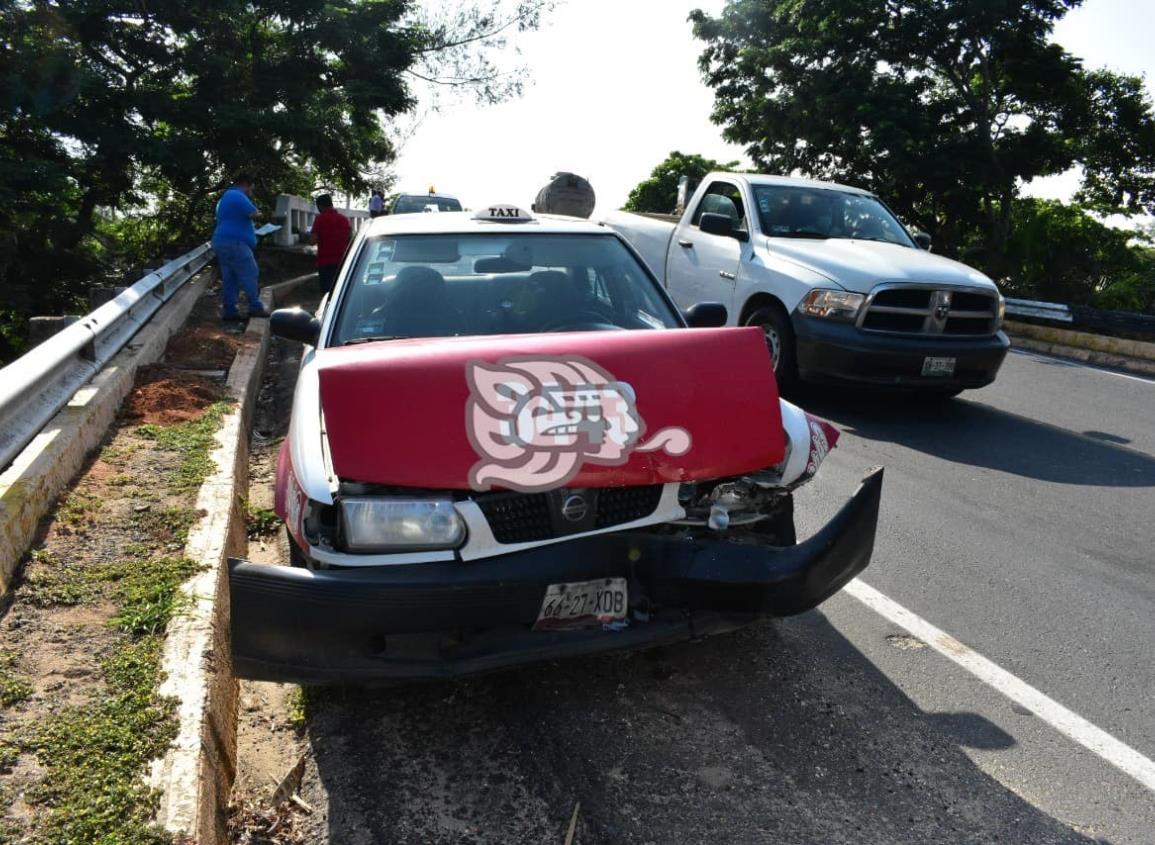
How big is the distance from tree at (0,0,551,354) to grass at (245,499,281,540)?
1063 cm

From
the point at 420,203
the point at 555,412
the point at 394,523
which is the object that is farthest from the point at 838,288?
the point at 420,203

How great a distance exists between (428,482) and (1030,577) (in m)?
3.38

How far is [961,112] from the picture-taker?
2103 centimetres

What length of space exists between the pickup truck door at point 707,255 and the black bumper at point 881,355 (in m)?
1.16

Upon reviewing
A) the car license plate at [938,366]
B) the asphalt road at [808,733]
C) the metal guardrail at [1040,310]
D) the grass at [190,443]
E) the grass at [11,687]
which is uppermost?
the metal guardrail at [1040,310]

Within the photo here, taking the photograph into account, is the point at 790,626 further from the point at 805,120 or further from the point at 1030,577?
the point at 805,120

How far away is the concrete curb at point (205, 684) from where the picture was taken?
2.49 meters

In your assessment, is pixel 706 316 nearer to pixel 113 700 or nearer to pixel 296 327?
pixel 296 327

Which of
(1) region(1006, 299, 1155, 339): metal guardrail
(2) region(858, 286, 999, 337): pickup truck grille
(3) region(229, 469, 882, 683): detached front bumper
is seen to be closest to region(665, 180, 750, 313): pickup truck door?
(2) region(858, 286, 999, 337): pickup truck grille

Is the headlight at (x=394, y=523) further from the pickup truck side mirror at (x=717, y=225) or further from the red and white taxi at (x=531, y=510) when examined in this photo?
the pickup truck side mirror at (x=717, y=225)

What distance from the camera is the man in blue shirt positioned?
1055 centimetres

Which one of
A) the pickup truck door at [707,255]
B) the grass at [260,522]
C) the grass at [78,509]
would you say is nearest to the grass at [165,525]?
the grass at [78,509]

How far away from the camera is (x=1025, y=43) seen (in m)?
19.4

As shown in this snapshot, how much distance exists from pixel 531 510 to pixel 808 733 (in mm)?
1287
